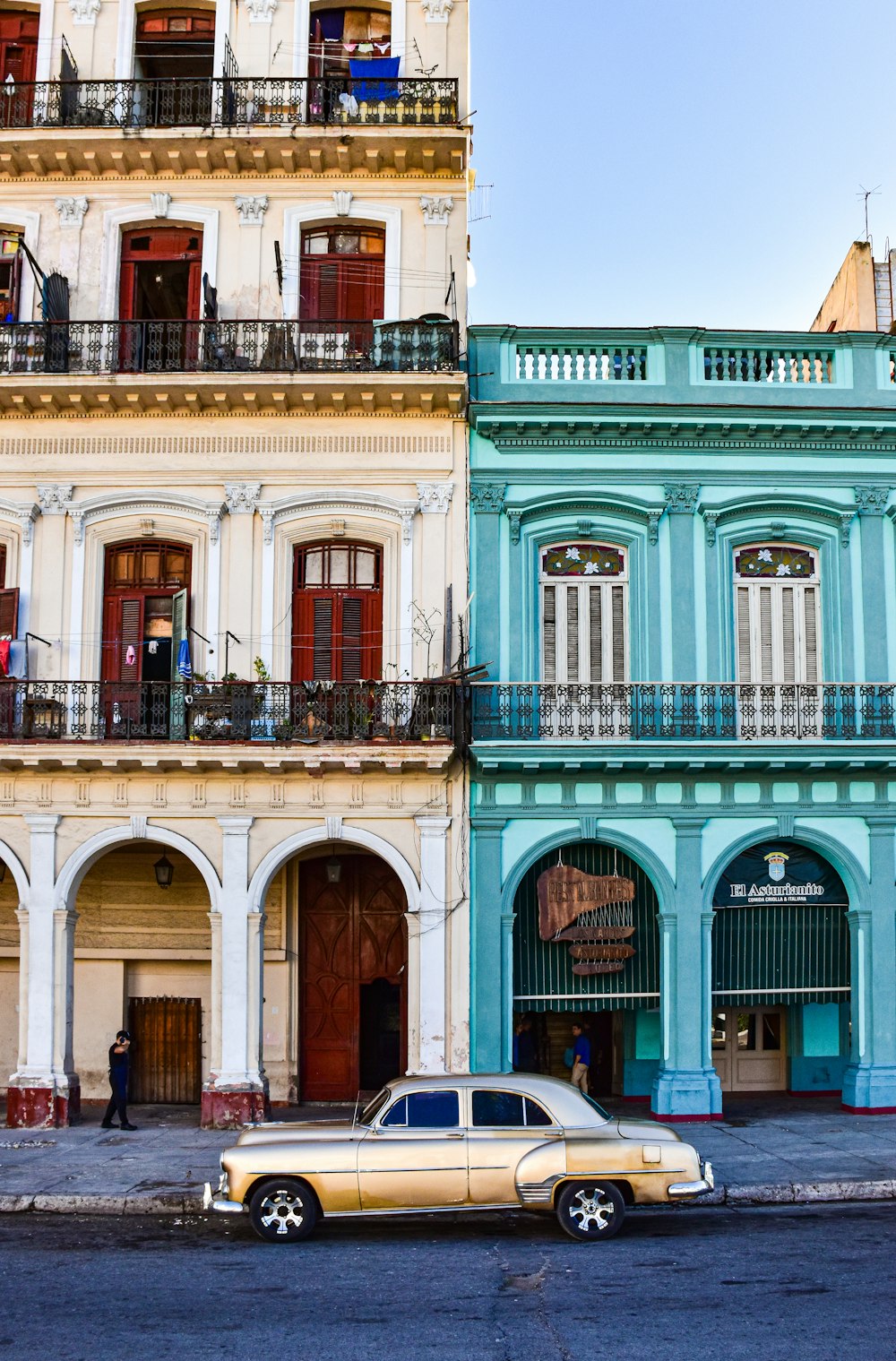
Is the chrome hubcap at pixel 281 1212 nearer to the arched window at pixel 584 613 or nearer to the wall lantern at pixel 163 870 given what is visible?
the wall lantern at pixel 163 870

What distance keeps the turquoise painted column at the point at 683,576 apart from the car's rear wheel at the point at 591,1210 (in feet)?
26.9

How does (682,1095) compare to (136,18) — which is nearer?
(682,1095)

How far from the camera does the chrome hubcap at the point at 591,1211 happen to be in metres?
11.3

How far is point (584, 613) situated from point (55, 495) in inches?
289

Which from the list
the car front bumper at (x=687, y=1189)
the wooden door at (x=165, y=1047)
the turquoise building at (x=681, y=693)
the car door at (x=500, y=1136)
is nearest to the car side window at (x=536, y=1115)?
the car door at (x=500, y=1136)

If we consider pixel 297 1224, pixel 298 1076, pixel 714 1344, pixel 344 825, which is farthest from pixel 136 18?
pixel 714 1344

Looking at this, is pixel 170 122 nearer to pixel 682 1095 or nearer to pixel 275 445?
pixel 275 445

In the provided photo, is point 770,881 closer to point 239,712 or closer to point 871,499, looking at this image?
point 871,499

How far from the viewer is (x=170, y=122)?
18984 mm

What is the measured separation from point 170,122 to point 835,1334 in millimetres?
17001

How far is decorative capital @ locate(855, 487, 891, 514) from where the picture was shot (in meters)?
18.6

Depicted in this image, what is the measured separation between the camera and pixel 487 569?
1820 cm

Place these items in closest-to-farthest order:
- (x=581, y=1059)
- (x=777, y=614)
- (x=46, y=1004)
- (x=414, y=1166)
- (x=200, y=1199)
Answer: (x=414, y=1166), (x=200, y=1199), (x=46, y=1004), (x=581, y=1059), (x=777, y=614)

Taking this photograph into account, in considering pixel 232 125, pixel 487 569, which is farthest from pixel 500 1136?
pixel 232 125
